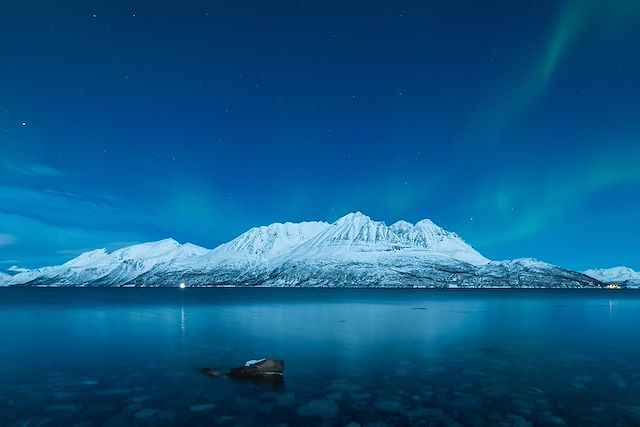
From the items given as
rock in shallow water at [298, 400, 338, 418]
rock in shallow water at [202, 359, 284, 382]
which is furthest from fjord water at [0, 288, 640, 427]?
rock in shallow water at [202, 359, 284, 382]

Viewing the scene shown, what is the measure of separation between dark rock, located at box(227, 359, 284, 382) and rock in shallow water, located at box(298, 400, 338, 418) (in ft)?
16.7

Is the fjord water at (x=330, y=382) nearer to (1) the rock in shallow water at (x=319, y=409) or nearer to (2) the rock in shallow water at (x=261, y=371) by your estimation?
(1) the rock in shallow water at (x=319, y=409)

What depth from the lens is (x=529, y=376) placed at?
26.0 m

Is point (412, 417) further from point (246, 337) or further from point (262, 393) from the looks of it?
point (246, 337)

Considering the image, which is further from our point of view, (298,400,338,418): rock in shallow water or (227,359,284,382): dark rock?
(227,359,284,382): dark rock

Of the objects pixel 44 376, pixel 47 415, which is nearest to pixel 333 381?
pixel 47 415

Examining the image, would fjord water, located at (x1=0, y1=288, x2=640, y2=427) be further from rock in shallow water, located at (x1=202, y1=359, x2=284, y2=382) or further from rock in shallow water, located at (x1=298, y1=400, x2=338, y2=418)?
rock in shallow water, located at (x1=202, y1=359, x2=284, y2=382)

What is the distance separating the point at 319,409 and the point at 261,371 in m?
6.67

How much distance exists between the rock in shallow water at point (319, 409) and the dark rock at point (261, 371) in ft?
16.7

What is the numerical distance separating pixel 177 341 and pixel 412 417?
31518 mm

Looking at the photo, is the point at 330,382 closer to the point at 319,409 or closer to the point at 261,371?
the point at 261,371

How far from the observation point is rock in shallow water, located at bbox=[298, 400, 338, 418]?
18281mm

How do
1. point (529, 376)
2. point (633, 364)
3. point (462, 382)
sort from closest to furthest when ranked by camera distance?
point (462, 382) → point (529, 376) → point (633, 364)

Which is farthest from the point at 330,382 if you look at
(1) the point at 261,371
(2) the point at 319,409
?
(2) the point at 319,409
